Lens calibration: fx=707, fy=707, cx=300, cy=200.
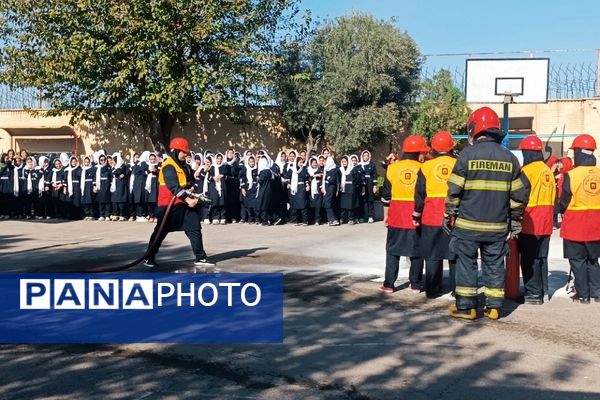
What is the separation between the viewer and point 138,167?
62.8ft

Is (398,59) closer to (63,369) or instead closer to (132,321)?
(132,321)

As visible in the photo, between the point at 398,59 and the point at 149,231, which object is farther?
the point at 398,59

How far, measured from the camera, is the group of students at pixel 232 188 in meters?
18.1

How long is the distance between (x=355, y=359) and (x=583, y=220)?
13.3ft

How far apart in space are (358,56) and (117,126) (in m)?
10.0

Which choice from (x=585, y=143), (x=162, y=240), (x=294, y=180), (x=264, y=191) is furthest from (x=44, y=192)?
(x=585, y=143)

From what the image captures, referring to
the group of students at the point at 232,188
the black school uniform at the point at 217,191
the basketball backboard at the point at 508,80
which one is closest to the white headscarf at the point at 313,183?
the group of students at the point at 232,188

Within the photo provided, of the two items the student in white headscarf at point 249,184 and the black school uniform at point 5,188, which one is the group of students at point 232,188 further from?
the black school uniform at point 5,188

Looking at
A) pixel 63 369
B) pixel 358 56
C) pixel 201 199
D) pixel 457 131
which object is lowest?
pixel 63 369

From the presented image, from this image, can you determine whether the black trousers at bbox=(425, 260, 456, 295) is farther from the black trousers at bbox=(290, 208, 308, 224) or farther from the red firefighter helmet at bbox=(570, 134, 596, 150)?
the black trousers at bbox=(290, 208, 308, 224)

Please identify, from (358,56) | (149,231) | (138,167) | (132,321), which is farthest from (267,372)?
(358,56)

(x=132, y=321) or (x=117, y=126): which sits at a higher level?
(x=117, y=126)

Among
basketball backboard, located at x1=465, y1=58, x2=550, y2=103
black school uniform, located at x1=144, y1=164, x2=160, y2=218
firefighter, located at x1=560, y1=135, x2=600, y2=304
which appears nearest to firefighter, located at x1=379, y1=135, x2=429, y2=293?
firefighter, located at x1=560, y1=135, x2=600, y2=304

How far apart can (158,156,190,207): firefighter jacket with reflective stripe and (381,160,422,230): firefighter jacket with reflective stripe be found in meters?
3.27
